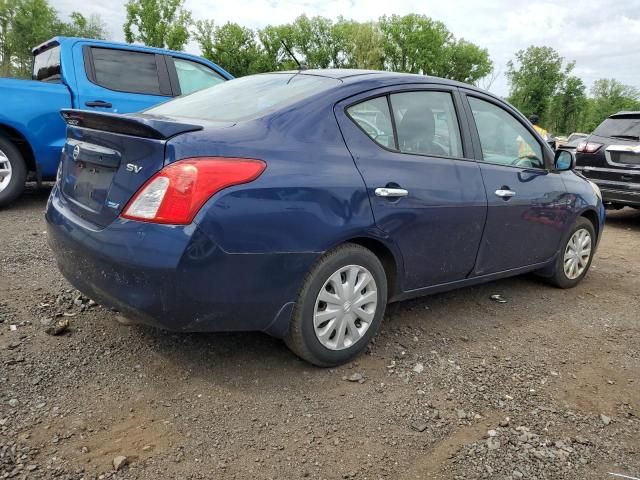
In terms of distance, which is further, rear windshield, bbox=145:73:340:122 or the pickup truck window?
the pickup truck window

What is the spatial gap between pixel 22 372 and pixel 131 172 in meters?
1.14

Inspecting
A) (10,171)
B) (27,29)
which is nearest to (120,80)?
(10,171)

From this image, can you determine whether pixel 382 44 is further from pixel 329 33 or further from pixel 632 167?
pixel 632 167

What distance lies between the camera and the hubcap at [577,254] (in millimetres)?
4617

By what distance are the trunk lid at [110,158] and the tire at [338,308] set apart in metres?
0.92

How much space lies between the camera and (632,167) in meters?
7.52

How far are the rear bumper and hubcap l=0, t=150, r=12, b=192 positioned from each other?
3.51m

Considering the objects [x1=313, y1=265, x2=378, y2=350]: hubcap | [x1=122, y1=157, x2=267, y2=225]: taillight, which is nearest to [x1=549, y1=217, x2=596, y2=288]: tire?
[x1=313, y1=265, x2=378, y2=350]: hubcap

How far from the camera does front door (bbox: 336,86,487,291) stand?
296 centimetres

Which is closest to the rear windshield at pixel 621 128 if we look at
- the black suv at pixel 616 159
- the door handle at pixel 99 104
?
the black suv at pixel 616 159

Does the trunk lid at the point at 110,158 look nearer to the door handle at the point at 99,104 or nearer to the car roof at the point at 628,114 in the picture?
the door handle at the point at 99,104

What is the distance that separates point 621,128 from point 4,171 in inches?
316

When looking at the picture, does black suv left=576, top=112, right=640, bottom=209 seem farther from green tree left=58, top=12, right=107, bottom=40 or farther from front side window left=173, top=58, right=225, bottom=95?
green tree left=58, top=12, right=107, bottom=40

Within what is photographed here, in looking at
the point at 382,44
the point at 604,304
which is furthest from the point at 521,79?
the point at 604,304
